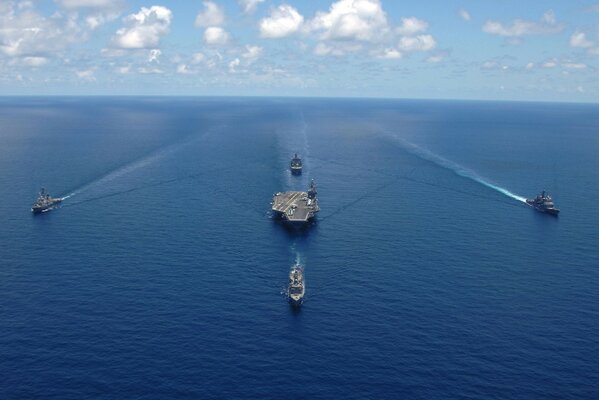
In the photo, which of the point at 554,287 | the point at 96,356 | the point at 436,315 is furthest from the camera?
the point at 554,287

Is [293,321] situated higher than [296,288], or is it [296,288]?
[296,288]

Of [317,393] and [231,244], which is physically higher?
[231,244]

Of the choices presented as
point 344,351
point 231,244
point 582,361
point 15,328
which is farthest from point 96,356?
point 582,361

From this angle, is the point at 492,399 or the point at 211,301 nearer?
the point at 492,399

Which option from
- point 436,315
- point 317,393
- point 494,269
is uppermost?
point 494,269

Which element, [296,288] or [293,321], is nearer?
[293,321]

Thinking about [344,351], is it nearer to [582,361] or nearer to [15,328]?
[582,361]

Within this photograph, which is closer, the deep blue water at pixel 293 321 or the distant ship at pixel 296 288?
the deep blue water at pixel 293 321

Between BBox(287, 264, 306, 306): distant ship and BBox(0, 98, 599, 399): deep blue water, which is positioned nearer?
BBox(0, 98, 599, 399): deep blue water
